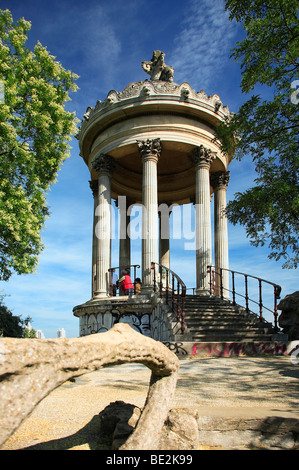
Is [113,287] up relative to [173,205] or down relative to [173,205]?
down

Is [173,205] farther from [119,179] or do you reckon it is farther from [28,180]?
[28,180]

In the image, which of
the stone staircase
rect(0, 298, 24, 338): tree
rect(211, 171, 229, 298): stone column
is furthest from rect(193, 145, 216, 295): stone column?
rect(0, 298, 24, 338): tree

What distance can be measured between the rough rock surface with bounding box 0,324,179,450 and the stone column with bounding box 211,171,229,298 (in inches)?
556

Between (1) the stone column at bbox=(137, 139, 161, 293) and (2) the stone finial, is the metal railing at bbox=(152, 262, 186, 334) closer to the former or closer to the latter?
(1) the stone column at bbox=(137, 139, 161, 293)

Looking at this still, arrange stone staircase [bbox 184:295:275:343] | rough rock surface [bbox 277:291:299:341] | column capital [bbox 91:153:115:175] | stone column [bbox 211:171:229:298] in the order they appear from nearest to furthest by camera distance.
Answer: stone staircase [bbox 184:295:275:343] → rough rock surface [bbox 277:291:299:341] → stone column [bbox 211:171:229:298] → column capital [bbox 91:153:115:175]

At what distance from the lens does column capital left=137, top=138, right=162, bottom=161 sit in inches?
640

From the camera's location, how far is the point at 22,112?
14.6 m

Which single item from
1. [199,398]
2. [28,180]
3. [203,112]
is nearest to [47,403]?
[199,398]

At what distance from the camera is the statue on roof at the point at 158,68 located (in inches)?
722

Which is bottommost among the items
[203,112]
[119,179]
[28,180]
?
[28,180]

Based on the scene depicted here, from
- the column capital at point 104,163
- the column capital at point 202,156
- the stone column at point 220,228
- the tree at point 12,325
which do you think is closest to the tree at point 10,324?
the tree at point 12,325

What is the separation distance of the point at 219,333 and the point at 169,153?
11304 mm
